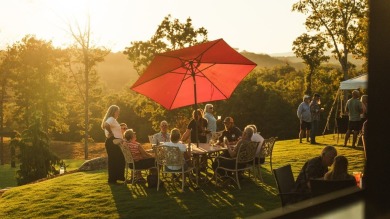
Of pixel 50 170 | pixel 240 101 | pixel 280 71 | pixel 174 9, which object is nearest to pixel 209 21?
pixel 174 9

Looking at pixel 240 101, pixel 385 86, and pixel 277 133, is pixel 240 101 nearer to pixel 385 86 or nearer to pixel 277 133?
pixel 277 133

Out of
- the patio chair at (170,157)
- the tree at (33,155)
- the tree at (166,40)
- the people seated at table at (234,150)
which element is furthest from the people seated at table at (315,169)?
the tree at (166,40)

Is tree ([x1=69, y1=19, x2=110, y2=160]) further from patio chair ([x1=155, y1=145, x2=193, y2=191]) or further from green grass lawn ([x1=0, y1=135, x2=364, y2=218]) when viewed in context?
patio chair ([x1=155, y1=145, x2=193, y2=191])

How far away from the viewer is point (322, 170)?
17.1ft

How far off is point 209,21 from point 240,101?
32.1ft

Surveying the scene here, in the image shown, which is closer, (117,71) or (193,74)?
(193,74)

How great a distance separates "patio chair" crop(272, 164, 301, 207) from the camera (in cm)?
483

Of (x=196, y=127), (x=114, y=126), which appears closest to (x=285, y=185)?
(x=196, y=127)

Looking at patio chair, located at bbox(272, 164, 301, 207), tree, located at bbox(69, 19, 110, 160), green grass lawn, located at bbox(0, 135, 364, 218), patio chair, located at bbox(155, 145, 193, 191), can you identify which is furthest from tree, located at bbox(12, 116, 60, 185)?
tree, located at bbox(69, 19, 110, 160)

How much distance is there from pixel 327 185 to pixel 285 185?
3.32 feet

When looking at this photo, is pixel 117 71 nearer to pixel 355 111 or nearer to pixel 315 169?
pixel 355 111

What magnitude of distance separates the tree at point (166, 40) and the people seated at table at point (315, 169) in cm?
3086

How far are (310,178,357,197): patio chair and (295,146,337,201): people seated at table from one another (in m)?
0.81

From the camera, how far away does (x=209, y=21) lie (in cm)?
4009
